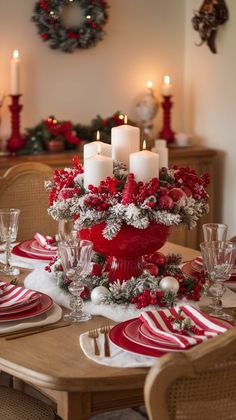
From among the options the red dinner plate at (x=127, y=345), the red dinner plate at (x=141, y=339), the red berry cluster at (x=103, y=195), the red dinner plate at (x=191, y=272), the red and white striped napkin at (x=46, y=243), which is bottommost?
the red dinner plate at (x=127, y=345)

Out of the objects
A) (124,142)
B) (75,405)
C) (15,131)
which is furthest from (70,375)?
(15,131)

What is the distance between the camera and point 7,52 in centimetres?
410

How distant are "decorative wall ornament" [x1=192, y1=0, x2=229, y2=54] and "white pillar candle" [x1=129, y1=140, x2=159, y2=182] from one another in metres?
2.30

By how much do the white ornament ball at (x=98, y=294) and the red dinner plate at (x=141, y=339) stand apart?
19cm

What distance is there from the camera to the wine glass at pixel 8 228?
2477mm

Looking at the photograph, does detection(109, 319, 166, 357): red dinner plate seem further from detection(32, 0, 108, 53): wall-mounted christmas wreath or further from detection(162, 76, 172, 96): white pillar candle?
detection(162, 76, 172, 96): white pillar candle

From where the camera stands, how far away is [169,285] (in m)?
2.17

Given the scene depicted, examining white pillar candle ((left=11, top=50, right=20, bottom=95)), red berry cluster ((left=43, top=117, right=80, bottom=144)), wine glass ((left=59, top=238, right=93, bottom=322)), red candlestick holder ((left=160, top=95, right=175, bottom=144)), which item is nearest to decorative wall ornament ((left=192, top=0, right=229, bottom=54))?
red candlestick holder ((left=160, top=95, right=175, bottom=144))

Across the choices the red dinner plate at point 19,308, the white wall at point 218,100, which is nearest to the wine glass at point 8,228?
the red dinner plate at point 19,308

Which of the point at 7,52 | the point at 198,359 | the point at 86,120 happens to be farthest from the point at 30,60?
the point at 198,359

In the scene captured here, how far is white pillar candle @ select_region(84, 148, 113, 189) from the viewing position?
220 cm

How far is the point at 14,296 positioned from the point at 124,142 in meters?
0.57

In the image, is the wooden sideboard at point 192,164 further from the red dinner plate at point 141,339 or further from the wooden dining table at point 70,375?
the wooden dining table at point 70,375

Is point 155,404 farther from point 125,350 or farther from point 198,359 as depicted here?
point 125,350
